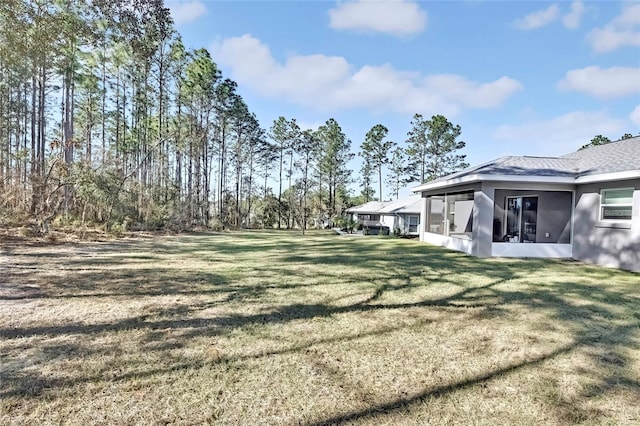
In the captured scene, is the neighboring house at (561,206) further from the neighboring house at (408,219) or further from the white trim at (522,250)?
the neighboring house at (408,219)

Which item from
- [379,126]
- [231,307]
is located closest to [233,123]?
[379,126]

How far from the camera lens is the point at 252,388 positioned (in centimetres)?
259

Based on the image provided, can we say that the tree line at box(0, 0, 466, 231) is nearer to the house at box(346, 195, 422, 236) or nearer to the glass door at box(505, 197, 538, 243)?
the house at box(346, 195, 422, 236)

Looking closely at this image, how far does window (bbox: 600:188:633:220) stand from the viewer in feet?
28.8

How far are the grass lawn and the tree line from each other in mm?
6329

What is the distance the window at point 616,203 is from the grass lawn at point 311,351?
3.34 meters

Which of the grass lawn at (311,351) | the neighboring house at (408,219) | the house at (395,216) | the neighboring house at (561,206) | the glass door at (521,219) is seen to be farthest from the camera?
the house at (395,216)

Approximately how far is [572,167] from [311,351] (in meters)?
12.1

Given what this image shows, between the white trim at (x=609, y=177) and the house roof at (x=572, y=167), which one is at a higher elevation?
the house roof at (x=572, y=167)

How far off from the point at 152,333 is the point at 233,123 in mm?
30987

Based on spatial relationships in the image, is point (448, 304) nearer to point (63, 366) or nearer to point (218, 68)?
point (63, 366)

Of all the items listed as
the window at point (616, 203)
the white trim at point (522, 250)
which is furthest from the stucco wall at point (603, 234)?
the white trim at point (522, 250)

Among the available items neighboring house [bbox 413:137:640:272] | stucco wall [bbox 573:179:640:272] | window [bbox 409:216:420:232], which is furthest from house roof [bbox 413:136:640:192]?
window [bbox 409:216:420:232]

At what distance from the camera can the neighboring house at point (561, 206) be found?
348 inches
